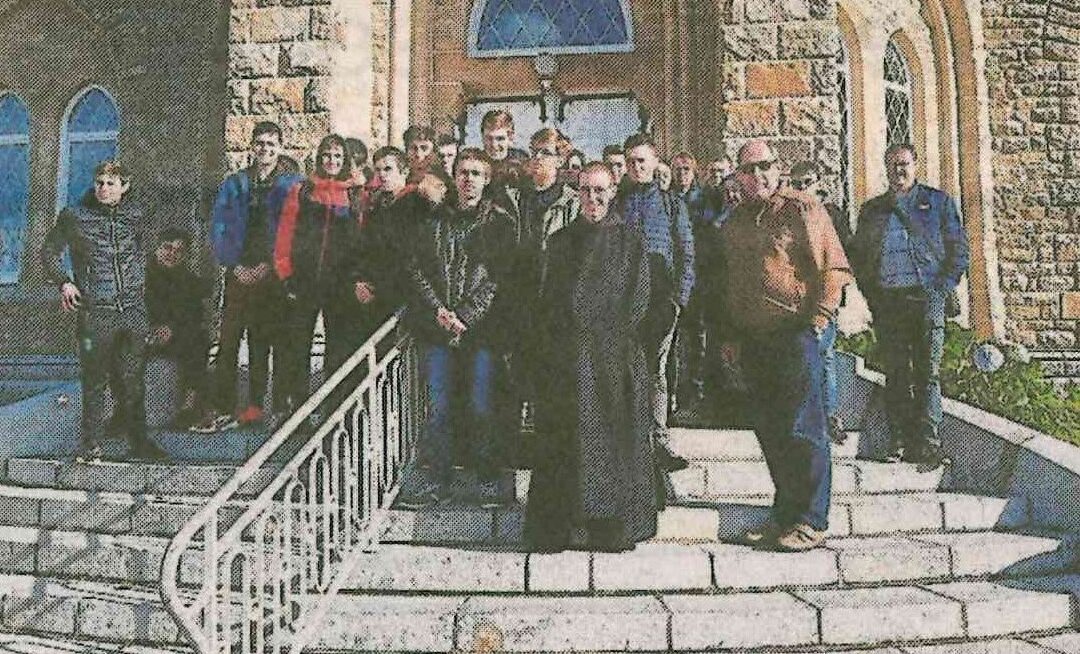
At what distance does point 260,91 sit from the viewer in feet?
22.8

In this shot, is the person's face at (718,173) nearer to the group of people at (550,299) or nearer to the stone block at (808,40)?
the group of people at (550,299)

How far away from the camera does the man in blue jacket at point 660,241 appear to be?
440cm

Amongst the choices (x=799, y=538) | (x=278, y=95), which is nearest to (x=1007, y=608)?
(x=799, y=538)

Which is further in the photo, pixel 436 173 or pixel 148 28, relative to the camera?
pixel 148 28

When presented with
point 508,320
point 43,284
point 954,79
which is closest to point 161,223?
point 43,284

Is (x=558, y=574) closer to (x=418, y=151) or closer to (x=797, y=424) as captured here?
(x=797, y=424)

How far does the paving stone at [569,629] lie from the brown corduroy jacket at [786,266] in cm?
141

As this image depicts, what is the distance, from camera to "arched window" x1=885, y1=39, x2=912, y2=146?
8828 mm

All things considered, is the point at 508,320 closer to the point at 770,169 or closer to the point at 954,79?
the point at 770,169

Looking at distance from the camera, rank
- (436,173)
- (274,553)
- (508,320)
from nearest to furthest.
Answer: (274,553), (508,320), (436,173)

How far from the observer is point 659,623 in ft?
11.5

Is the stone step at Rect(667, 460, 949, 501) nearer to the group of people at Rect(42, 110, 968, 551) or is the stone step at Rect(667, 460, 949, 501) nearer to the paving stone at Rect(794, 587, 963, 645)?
the group of people at Rect(42, 110, 968, 551)

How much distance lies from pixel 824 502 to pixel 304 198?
Result: 125 inches

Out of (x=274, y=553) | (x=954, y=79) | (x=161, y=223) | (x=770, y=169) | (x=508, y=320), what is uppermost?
(x=954, y=79)
